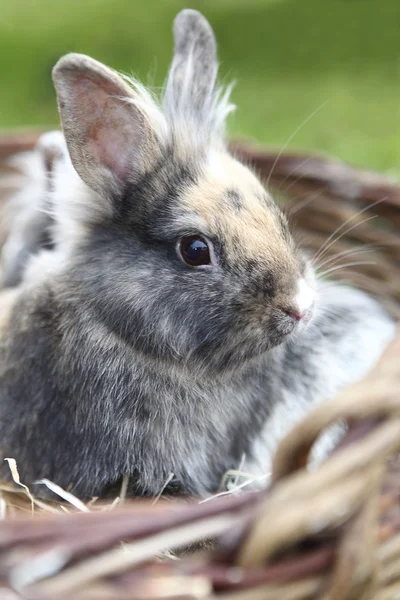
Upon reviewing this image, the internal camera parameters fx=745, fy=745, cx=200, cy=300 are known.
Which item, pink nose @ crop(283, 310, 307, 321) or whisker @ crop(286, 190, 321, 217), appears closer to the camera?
pink nose @ crop(283, 310, 307, 321)

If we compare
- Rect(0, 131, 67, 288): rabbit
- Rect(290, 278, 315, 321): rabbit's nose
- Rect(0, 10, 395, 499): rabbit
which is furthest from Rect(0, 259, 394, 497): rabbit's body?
Rect(0, 131, 67, 288): rabbit

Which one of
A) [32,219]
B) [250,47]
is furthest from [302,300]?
[250,47]

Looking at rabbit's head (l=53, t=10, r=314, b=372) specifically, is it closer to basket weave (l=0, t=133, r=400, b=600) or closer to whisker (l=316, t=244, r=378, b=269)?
whisker (l=316, t=244, r=378, b=269)

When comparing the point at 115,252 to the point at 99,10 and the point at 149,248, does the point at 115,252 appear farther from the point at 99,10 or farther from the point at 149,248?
the point at 99,10

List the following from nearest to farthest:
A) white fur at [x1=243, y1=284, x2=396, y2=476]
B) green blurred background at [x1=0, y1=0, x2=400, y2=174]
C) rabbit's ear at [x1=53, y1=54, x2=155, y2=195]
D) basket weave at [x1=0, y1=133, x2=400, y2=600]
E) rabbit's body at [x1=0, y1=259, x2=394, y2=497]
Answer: basket weave at [x1=0, y1=133, x2=400, y2=600] < rabbit's ear at [x1=53, y1=54, x2=155, y2=195] < rabbit's body at [x1=0, y1=259, x2=394, y2=497] < white fur at [x1=243, y1=284, x2=396, y2=476] < green blurred background at [x1=0, y1=0, x2=400, y2=174]

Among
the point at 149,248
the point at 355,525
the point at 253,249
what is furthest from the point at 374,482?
the point at 149,248

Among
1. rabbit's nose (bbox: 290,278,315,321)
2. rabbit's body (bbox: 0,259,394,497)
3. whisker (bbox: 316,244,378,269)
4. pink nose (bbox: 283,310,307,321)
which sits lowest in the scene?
rabbit's body (bbox: 0,259,394,497)

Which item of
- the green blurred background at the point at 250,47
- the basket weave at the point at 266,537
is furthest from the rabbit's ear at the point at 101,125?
the green blurred background at the point at 250,47
